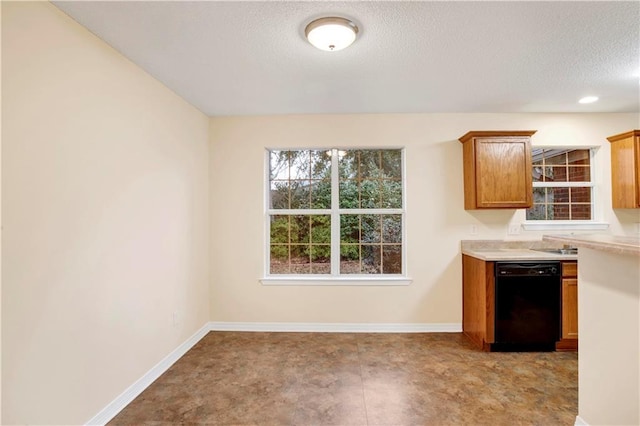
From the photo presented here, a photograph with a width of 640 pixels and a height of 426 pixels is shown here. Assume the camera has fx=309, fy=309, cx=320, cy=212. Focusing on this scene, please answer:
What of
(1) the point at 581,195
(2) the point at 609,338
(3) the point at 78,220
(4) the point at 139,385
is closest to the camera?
(2) the point at 609,338

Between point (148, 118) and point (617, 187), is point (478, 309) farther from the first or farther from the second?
point (148, 118)

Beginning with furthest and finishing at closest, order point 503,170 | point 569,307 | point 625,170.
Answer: point 625,170 → point 503,170 → point 569,307

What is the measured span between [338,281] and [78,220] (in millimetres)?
2502

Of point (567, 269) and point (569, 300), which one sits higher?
point (567, 269)

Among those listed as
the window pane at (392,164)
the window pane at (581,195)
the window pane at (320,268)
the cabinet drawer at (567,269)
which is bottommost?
the window pane at (320,268)

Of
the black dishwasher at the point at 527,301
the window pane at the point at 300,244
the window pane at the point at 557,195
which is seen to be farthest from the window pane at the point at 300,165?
the window pane at the point at 557,195

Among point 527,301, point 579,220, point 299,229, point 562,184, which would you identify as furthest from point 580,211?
point 299,229

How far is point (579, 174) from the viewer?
11.9ft

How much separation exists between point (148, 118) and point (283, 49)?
123cm

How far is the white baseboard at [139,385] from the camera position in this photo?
1973 mm

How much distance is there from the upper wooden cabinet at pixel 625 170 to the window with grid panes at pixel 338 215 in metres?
2.35

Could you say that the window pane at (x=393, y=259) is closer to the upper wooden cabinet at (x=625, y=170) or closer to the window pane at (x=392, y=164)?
the window pane at (x=392, y=164)

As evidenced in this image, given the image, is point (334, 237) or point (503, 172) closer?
point (503, 172)

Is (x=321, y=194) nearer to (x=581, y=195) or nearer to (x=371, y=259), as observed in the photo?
(x=371, y=259)
